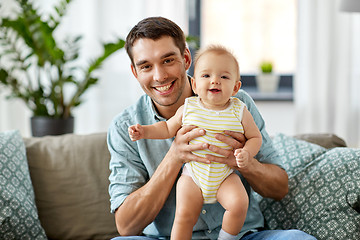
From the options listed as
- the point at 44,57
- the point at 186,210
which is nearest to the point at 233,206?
the point at 186,210

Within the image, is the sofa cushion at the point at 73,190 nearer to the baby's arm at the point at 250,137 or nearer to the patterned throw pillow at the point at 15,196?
the patterned throw pillow at the point at 15,196

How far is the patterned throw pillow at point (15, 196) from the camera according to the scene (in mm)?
1897

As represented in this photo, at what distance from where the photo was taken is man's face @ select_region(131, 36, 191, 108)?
1736mm

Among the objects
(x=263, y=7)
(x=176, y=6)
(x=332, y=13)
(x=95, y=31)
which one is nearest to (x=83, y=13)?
(x=95, y=31)

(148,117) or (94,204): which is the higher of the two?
(148,117)

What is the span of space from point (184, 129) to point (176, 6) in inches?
85.3

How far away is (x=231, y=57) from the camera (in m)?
1.56

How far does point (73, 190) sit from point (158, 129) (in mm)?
711

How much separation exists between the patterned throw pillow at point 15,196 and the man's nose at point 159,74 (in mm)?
769

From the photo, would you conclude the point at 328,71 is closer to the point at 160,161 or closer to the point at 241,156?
the point at 160,161

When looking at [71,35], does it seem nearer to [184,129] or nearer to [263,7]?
[263,7]

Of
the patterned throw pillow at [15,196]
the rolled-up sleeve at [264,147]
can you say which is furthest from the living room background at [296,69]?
the rolled-up sleeve at [264,147]

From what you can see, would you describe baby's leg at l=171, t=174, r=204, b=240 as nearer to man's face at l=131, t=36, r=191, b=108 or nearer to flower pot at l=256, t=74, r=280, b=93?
man's face at l=131, t=36, r=191, b=108

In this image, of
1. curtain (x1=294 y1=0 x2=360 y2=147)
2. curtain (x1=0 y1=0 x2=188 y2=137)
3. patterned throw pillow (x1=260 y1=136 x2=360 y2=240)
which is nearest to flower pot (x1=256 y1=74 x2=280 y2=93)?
curtain (x1=294 y1=0 x2=360 y2=147)
